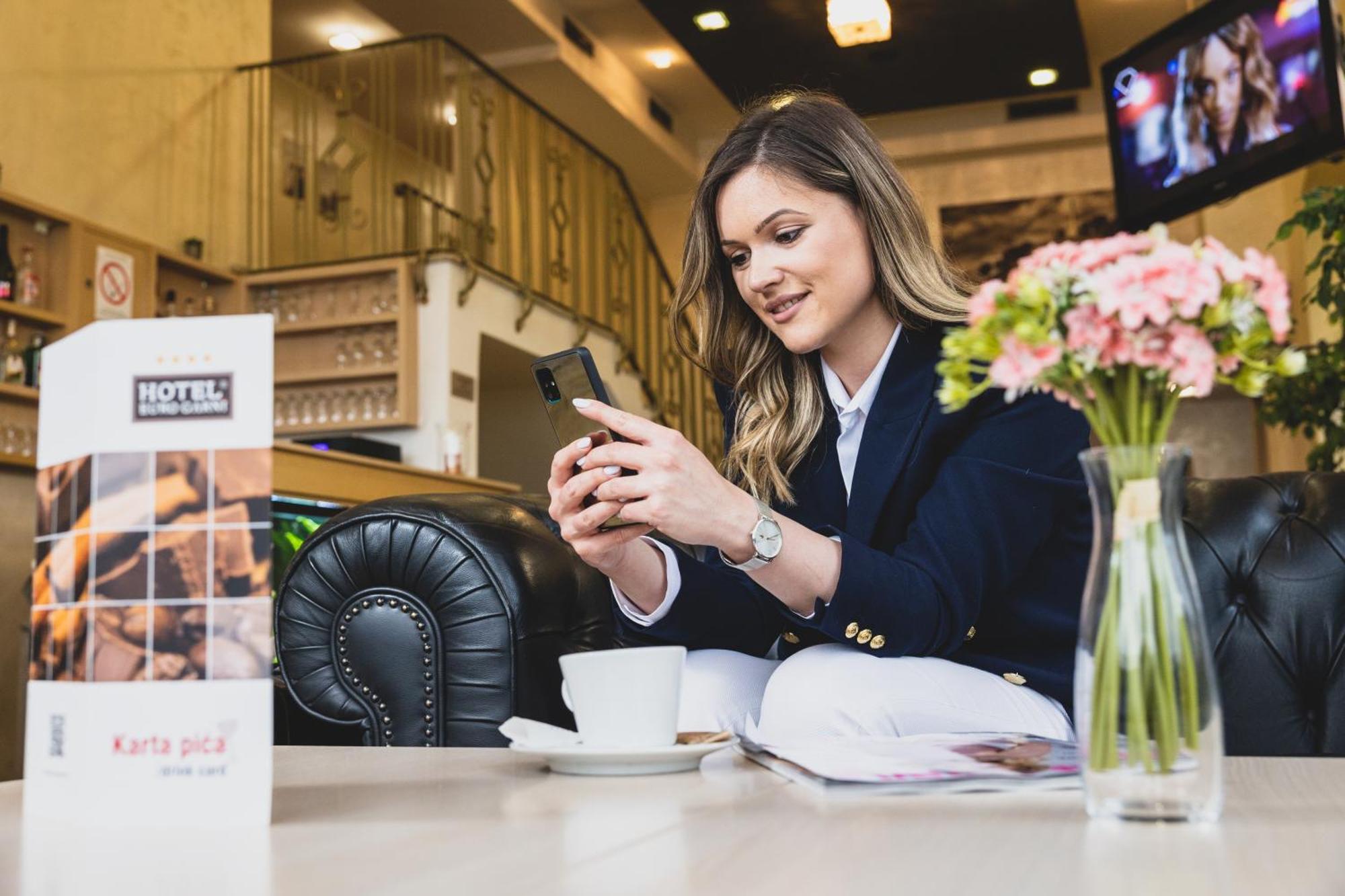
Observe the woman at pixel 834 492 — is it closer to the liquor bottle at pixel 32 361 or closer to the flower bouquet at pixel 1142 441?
the flower bouquet at pixel 1142 441

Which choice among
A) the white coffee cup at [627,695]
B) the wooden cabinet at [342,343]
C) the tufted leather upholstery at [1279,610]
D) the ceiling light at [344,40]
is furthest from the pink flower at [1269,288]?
the ceiling light at [344,40]

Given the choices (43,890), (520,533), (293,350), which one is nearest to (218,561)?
(43,890)

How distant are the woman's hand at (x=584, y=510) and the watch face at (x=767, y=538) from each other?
14cm

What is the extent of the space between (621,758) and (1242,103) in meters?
4.76

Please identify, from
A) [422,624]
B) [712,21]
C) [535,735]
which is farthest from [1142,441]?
[712,21]

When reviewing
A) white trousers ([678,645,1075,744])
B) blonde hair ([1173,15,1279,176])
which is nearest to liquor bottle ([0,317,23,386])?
white trousers ([678,645,1075,744])

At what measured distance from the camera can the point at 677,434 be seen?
1211mm

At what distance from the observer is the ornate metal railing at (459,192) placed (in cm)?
681

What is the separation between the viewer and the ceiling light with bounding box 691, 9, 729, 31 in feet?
25.3

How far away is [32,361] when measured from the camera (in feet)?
16.4

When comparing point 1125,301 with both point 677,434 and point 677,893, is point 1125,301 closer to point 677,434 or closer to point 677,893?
point 677,893

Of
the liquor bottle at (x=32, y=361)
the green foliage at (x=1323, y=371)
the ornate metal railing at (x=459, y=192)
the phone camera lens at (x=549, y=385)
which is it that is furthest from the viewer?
the ornate metal railing at (x=459, y=192)

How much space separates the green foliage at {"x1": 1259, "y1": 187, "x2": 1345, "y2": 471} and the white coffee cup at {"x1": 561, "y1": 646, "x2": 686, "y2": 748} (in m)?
3.20

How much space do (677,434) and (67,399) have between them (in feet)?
1.76
